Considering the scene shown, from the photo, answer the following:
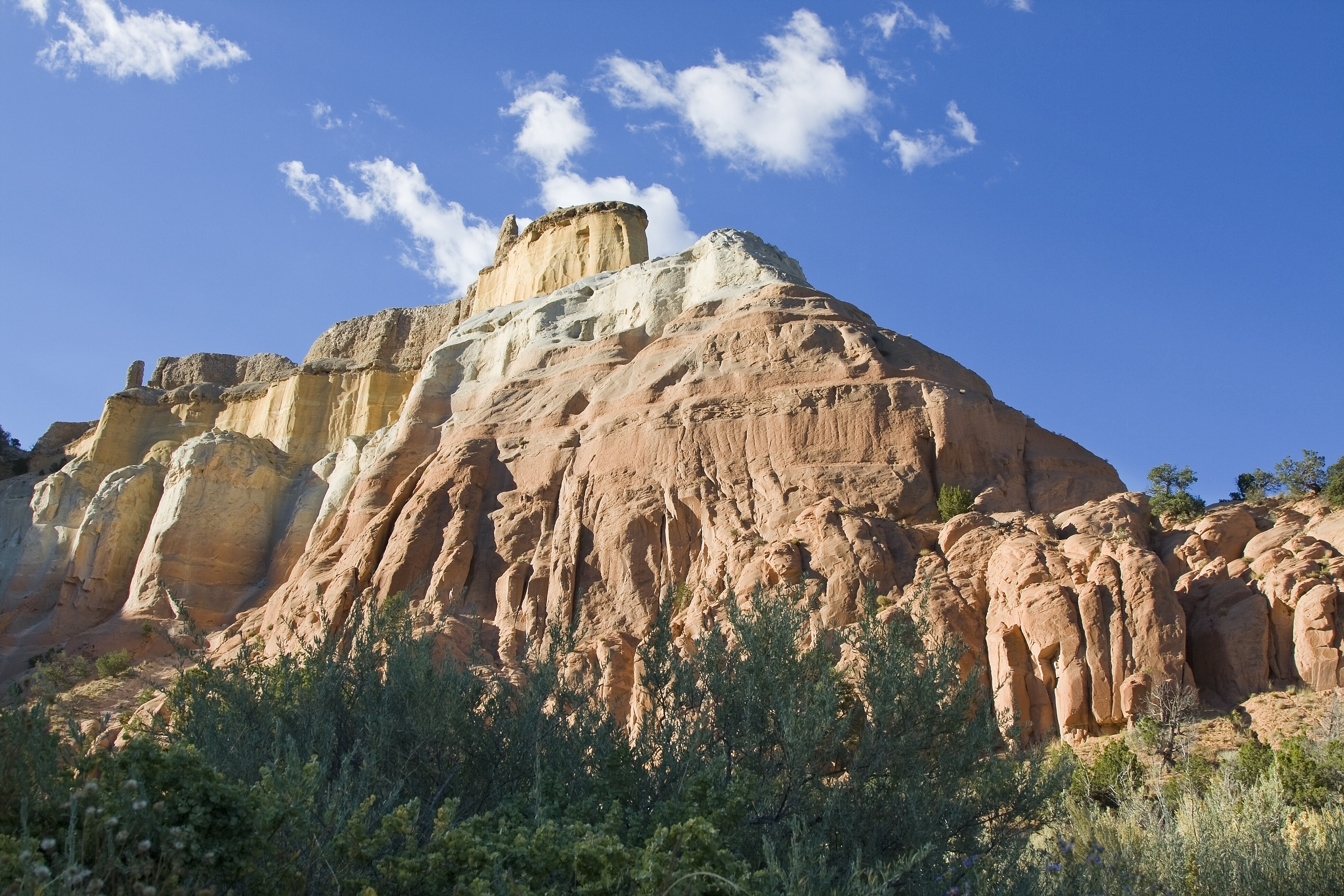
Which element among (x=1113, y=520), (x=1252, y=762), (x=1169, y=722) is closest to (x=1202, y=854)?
(x=1252, y=762)

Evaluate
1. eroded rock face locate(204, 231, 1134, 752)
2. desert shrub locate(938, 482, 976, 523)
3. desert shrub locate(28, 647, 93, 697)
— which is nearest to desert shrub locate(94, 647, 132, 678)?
desert shrub locate(28, 647, 93, 697)

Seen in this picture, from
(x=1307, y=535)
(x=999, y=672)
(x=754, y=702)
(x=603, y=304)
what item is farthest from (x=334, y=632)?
(x=603, y=304)

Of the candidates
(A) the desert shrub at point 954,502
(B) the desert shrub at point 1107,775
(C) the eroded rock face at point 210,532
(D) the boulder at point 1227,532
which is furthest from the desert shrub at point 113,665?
(D) the boulder at point 1227,532

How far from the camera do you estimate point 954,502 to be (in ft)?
88.2

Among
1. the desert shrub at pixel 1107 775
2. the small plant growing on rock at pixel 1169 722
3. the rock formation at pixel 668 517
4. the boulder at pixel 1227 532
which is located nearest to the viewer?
the desert shrub at pixel 1107 775

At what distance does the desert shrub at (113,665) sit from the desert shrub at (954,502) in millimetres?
22412

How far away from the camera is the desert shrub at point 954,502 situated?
88.0 ft

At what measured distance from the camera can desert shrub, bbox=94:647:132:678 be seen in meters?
32.7

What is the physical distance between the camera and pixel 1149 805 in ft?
48.2

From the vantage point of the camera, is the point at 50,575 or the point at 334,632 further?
the point at 50,575

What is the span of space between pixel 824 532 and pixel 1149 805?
10827 millimetres

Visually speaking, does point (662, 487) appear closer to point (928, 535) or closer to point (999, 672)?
point (928, 535)

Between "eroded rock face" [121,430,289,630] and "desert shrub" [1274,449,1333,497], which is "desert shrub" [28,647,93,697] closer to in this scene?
"eroded rock face" [121,430,289,630]

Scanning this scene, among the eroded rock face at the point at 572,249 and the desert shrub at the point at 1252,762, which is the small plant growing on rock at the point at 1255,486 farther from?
the eroded rock face at the point at 572,249
